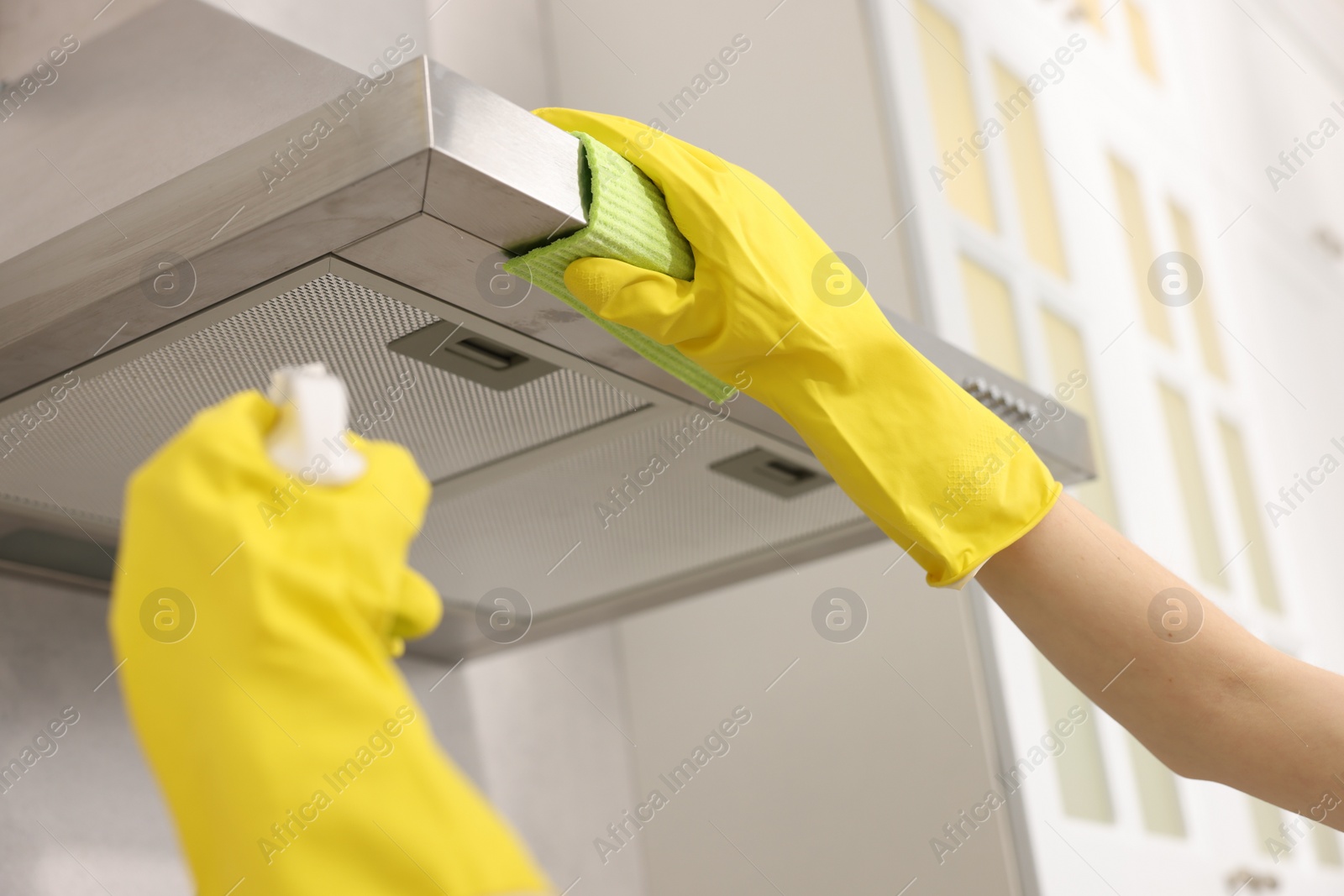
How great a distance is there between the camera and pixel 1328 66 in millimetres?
2139

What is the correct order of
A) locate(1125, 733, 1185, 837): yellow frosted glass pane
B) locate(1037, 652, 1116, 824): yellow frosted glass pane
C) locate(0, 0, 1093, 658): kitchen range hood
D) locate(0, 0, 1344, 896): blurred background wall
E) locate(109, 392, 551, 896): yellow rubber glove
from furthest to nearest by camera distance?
1. locate(1125, 733, 1185, 837): yellow frosted glass pane
2. locate(1037, 652, 1116, 824): yellow frosted glass pane
3. locate(0, 0, 1344, 896): blurred background wall
4. locate(0, 0, 1093, 658): kitchen range hood
5. locate(109, 392, 551, 896): yellow rubber glove

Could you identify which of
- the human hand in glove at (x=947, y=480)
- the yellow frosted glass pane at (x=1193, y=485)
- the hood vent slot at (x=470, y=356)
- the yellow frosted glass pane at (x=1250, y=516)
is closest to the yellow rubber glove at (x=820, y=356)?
the human hand in glove at (x=947, y=480)

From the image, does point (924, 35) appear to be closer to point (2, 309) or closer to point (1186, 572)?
point (1186, 572)

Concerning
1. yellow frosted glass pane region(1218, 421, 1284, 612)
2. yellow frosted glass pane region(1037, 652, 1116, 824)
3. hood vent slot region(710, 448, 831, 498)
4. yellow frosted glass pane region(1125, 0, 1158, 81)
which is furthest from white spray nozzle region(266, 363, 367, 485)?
yellow frosted glass pane region(1125, 0, 1158, 81)

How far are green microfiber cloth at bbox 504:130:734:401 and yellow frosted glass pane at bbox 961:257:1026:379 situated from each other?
804mm

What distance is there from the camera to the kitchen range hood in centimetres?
50

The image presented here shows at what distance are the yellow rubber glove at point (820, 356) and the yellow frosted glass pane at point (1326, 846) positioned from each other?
1.24m

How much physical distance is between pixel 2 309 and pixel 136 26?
0.36 metres

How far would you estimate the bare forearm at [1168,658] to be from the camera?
615 mm

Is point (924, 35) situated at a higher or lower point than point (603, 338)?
higher

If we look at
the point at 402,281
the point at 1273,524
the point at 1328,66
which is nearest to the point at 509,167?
the point at 402,281

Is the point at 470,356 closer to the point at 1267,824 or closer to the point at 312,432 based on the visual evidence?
the point at 312,432

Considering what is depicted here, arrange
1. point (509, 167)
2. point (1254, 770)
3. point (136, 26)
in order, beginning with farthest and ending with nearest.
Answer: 1. point (136, 26)
2. point (1254, 770)
3. point (509, 167)

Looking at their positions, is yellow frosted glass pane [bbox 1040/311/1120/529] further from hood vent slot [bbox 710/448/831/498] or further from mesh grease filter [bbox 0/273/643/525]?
mesh grease filter [bbox 0/273/643/525]
